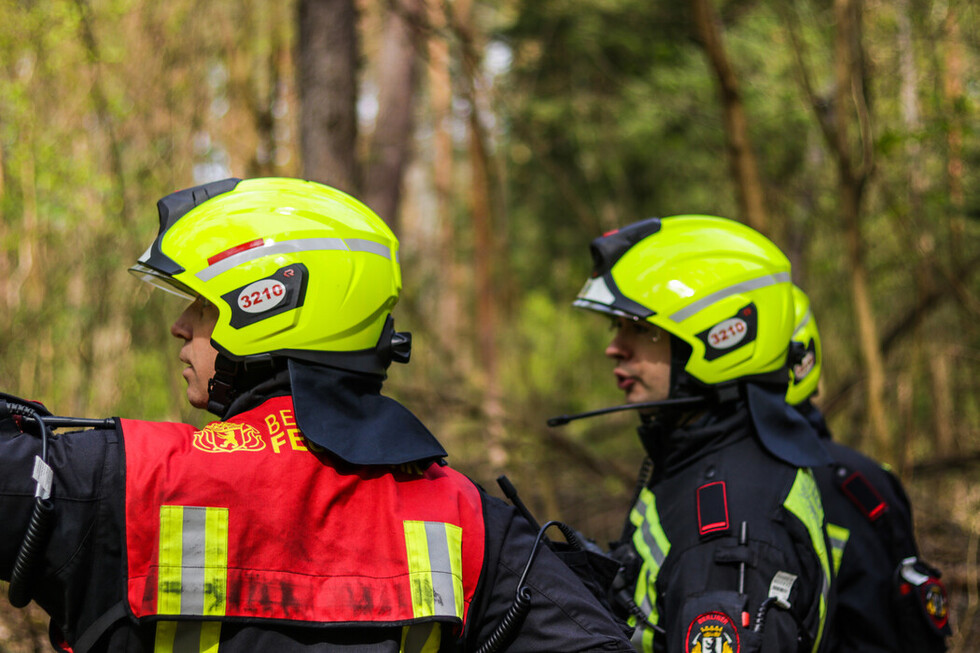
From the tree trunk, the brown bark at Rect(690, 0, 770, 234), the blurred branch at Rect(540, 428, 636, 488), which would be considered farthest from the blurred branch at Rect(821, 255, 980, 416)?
the blurred branch at Rect(540, 428, 636, 488)

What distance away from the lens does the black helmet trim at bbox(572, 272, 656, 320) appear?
302 centimetres

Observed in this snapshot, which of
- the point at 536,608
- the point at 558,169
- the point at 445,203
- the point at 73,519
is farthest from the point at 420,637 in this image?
the point at 445,203

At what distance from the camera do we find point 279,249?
6.77 feet

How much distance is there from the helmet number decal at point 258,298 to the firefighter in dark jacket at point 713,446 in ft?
4.51

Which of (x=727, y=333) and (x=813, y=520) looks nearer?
(x=813, y=520)

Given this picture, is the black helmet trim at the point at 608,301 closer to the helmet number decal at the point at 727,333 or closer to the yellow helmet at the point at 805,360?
the helmet number decal at the point at 727,333

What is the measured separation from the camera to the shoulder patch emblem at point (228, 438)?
1771 mm

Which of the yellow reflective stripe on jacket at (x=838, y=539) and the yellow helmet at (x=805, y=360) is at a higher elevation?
the yellow helmet at (x=805, y=360)

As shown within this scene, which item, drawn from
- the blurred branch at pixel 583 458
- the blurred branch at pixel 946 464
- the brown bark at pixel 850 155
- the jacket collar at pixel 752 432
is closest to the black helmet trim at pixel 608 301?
the jacket collar at pixel 752 432

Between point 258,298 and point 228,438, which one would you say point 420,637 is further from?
point 258,298

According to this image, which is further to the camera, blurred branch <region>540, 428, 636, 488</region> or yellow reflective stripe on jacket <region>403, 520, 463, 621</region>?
blurred branch <region>540, 428, 636, 488</region>

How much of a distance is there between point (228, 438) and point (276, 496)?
0.16m

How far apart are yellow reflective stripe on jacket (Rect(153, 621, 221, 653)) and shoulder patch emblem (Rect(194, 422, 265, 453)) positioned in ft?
1.09

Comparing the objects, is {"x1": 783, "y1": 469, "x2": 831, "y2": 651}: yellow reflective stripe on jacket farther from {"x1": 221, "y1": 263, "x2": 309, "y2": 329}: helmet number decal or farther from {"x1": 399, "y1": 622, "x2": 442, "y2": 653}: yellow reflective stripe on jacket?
{"x1": 221, "y1": 263, "x2": 309, "y2": 329}: helmet number decal
